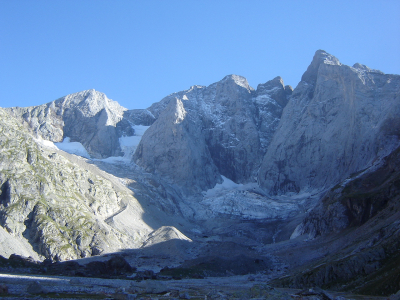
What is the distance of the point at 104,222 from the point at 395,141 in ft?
341

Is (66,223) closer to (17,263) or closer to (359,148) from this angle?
(17,263)

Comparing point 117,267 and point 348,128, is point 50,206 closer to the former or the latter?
point 117,267

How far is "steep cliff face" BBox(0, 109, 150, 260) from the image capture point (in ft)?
299

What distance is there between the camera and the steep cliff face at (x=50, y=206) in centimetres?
9100

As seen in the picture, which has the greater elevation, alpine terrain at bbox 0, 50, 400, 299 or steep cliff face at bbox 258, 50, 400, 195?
steep cliff face at bbox 258, 50, 400, 195

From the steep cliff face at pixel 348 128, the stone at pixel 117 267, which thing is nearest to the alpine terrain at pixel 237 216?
the steep cliff face at pixel 348 128

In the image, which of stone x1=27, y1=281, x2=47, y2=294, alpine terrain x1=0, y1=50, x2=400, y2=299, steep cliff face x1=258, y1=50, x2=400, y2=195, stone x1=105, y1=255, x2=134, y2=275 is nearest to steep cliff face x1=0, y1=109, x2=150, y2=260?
alpine terrain x1=0, y1=50, x2=400, y2=299

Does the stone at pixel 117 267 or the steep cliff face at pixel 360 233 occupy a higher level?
the steep cliff face at pixel 360 233

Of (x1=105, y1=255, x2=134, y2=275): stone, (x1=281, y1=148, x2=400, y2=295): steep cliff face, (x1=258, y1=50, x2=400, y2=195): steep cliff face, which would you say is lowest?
(x1=105, y1=255, x2=134, y2=275): stone

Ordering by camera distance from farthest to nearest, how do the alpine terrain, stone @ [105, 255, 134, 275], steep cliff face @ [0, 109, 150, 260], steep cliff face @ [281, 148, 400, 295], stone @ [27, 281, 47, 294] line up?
1. steep cliff face @ [0, 109, 150, 260]
2. stone @ [105, 255, 134, 275]
3. the alpine terrain
4. steep cliff face @ [281, 148, 400, 295]
5. stone @ [27, 281, 47, 294]

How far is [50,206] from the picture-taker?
10131cm

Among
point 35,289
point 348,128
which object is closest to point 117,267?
point 35,289

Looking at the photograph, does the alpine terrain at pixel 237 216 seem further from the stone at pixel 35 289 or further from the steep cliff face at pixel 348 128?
the stone at pixel 35 289

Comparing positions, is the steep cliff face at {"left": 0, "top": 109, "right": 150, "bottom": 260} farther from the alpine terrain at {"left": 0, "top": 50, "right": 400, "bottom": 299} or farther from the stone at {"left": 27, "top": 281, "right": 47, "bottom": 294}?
the stone at {"left": 27, "top": 281, "right": 47, "bottom": 294}
